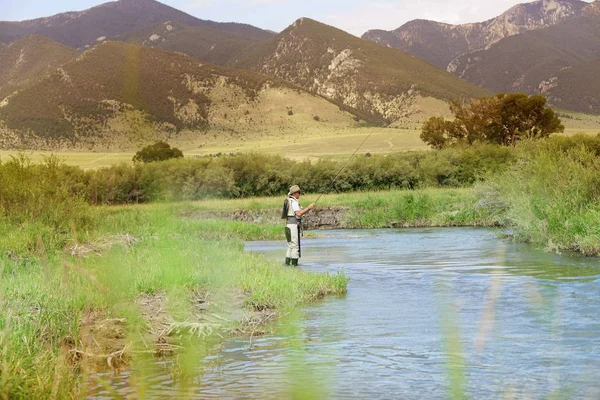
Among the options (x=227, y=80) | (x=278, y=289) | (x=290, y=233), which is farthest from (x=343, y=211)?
(x=227, y=80)

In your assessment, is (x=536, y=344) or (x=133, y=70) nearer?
(x=536, y=344)

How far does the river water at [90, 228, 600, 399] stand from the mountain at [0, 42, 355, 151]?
10302cm

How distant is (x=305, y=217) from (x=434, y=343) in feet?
103

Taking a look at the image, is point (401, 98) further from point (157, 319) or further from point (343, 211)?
point (157, 319)

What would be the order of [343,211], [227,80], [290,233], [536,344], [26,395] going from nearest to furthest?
1. [26,395]
2. [536,344]
3. [290,233]
4. [343,211]
5. [227,80]

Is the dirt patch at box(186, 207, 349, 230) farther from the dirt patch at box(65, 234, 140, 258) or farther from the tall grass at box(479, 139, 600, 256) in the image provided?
the dirt patch at box(65, 234, 140, 258)

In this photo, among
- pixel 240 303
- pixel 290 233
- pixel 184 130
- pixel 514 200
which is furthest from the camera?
pixel 184 130

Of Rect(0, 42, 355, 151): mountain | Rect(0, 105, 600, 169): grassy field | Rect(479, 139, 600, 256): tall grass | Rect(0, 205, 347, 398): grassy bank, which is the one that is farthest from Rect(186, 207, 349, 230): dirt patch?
Rect(0, 42, 355, 151): mountain

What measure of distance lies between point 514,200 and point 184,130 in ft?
348

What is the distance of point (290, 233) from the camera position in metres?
19.7

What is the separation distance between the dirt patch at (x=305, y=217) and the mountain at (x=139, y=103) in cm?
7612

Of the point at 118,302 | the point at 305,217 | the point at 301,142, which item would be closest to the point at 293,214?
the point at 118,302

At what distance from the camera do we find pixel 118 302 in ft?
41.2

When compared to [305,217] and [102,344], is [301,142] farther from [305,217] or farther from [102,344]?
[102,344]
